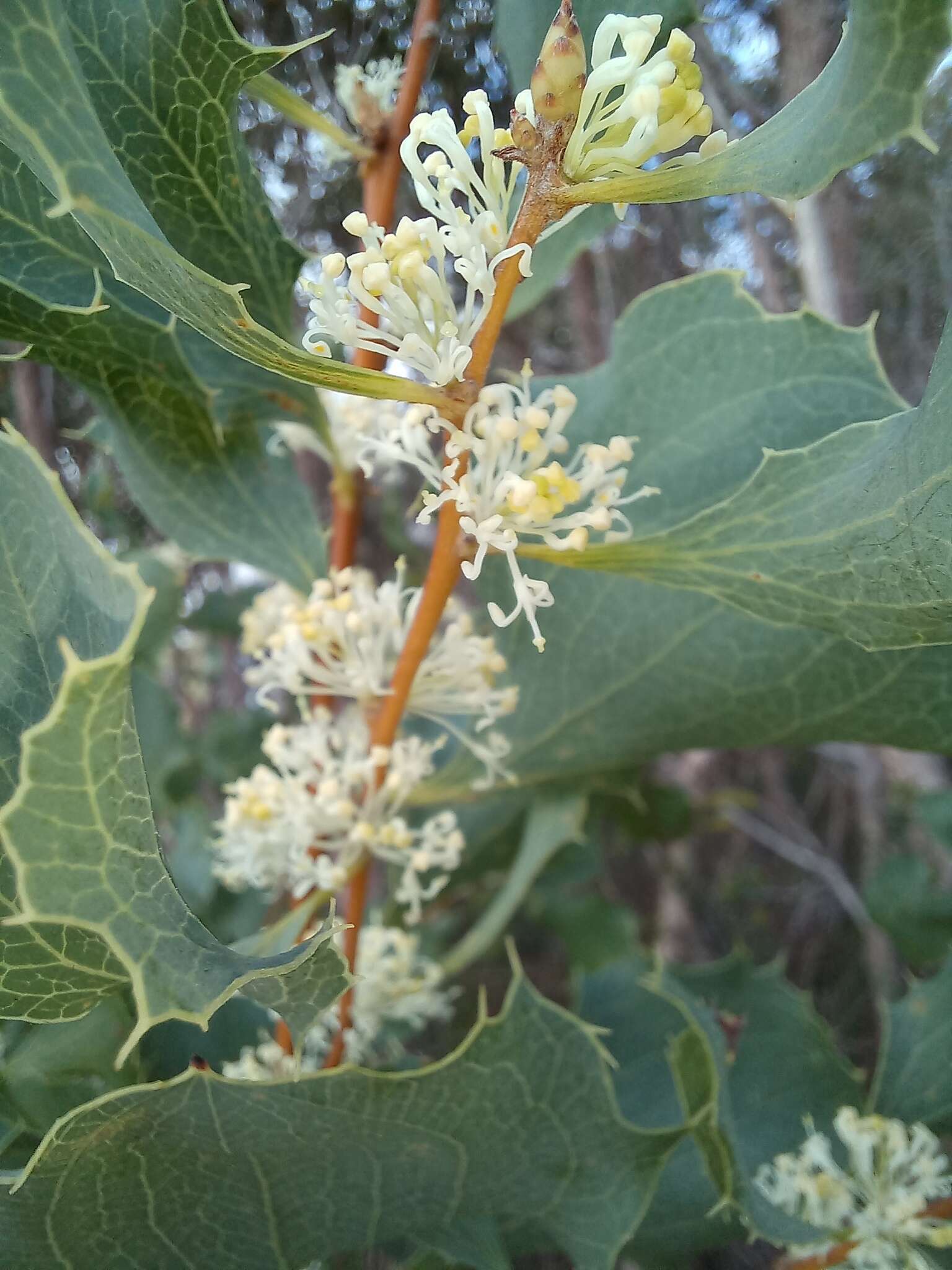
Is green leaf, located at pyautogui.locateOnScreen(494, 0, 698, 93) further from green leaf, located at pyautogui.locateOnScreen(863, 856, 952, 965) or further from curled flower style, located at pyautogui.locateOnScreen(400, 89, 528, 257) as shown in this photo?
green leaf, located at pyautogui.locateOnScreen(863, 856, 952, 965)

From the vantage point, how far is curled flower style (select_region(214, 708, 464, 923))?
78cm

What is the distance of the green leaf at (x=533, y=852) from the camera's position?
3.64 feet

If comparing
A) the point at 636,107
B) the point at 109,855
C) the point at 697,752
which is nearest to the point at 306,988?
the point at 109,855

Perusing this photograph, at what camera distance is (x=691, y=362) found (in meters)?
0.91

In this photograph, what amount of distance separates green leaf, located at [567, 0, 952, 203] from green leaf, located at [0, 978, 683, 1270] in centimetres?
48

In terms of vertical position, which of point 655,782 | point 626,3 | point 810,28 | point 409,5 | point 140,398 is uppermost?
point 810,28

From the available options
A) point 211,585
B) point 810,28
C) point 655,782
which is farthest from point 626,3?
point 211,585

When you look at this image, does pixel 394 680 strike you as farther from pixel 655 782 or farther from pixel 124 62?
pixel 655 782

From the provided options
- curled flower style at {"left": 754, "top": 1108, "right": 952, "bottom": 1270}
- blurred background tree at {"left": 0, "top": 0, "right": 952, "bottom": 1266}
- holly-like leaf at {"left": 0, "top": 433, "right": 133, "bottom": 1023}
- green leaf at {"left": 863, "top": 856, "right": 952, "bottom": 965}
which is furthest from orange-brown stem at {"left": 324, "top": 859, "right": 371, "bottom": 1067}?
green leaf at {"left": 863, "top": 856, "right": 952, "bottom": 965}

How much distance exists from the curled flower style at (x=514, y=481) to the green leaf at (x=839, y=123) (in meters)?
0.13

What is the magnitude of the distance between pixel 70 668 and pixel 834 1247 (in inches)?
29.3

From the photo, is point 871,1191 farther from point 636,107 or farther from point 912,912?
point 636,107

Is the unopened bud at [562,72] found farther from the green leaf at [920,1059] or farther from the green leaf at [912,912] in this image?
the green leaf at [912,912]

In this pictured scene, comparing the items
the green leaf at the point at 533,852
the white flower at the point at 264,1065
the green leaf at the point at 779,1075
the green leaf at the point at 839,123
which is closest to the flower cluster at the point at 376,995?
the white flower at the point at 264,1065
